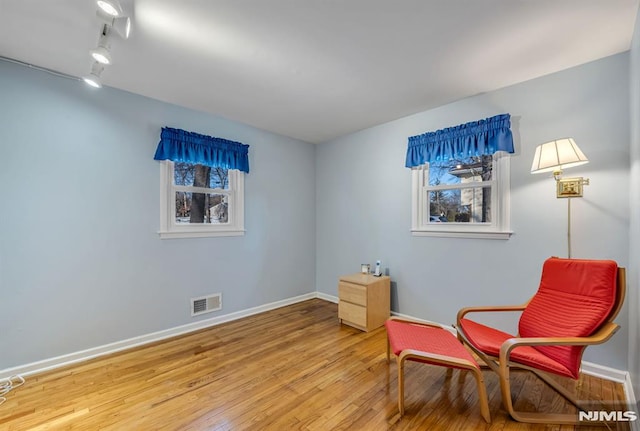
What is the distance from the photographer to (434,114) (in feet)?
10.4

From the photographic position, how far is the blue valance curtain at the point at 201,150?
294 centimetres

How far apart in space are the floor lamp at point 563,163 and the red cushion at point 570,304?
1.10ft

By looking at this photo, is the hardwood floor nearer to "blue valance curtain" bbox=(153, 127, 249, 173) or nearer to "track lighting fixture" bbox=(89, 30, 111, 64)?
"blue valance curtain" bbox=(153, 127, 249, 173)

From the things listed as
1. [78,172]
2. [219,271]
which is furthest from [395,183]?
[78,172]

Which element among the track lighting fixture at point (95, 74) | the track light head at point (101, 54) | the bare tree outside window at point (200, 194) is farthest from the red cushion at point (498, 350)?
the track lighting fixture at point (95, 74)

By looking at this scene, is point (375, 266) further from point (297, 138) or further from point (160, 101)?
point (160, 101)

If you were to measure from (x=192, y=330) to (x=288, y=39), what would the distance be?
10.2ft

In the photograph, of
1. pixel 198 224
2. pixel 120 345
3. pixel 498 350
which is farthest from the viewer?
pixel 198 224

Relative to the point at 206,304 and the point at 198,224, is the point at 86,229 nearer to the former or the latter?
the point at 198,224

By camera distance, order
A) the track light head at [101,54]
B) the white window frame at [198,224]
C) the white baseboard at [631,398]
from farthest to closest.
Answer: the white window frame at [198,224]
the track light head at [101,54]
the white baseboard at [631,398]

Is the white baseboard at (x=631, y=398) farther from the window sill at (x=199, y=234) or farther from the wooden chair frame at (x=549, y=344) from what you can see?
the window sill at (x=199, y=234)

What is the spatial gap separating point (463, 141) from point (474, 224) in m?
0.88

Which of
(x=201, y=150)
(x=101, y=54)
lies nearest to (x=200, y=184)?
(x=201, y=150)

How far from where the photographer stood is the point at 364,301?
3.11 meters
